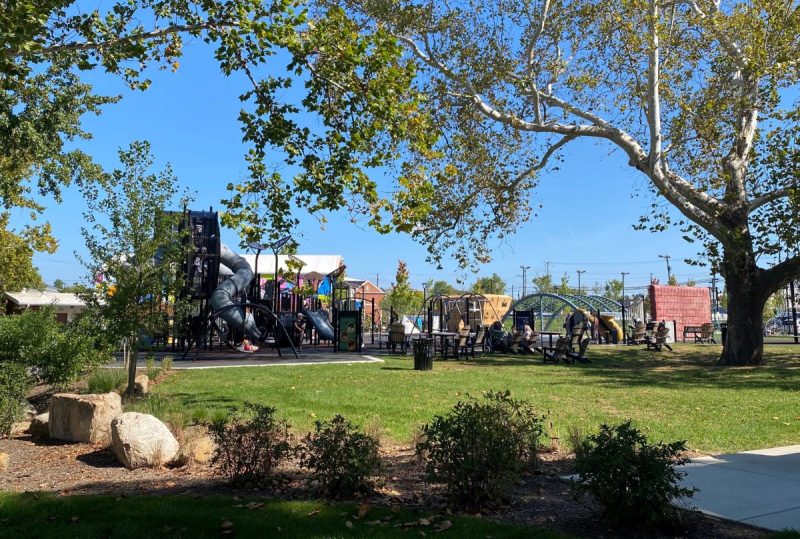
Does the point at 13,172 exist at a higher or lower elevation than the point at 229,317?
higher

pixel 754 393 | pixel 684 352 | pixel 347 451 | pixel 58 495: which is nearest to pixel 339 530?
pixel 347 451

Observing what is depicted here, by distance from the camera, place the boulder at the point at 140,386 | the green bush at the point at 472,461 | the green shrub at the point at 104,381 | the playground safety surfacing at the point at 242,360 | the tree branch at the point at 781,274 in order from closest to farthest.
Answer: the green bush at the point at 472,461 → the green shrub at the point at 104,381 → the boulder at the point at 140,386 → the playground safety surfacing at the point at 242,360 → the tree branch at the point at 781,274

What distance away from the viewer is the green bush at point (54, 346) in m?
9.20

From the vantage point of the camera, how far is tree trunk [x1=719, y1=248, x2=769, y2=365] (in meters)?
18.2

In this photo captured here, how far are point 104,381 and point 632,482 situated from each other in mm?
9297

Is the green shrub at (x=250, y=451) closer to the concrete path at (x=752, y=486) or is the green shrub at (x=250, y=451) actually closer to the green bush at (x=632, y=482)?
the green bush at (x=632, y=482)

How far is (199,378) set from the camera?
1404 cm

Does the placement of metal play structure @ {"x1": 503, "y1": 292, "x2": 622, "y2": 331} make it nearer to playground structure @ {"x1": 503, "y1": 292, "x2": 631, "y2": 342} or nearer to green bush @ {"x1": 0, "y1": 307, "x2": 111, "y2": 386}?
playground structure @ {"x1": 503, "y1": 292, "x2": 631, "y2": 342}

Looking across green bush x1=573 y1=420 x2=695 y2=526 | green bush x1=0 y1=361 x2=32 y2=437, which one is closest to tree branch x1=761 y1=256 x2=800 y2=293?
green bush x1=573 y1=420 x2=695 y2=526

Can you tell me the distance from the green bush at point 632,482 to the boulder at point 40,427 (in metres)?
6.58

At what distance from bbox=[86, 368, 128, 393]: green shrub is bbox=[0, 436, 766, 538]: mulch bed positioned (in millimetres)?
3173

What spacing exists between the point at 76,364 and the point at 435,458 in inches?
286

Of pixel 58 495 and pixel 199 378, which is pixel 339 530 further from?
pixel 199 378

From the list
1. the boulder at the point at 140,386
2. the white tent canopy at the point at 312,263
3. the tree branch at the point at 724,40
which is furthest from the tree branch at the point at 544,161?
the white tent canopy at the point at 312,263
